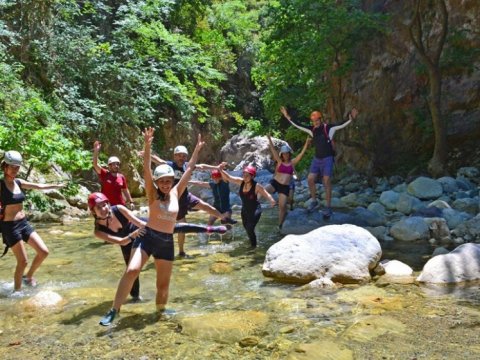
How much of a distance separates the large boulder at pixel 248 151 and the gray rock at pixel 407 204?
1490 centimetres

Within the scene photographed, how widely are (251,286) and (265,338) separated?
70.7 inches

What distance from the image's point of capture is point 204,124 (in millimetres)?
26578

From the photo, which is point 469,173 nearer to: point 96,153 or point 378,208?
point 378,208

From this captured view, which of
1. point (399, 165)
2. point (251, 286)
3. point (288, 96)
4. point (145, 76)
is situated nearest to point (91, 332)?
point (251, 286)

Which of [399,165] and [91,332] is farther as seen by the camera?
[399,165]

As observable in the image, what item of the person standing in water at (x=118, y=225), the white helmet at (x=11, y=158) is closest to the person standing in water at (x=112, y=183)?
the white helmet at (x=11, y=158)

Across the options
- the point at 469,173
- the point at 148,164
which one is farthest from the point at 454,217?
the point at 148,164

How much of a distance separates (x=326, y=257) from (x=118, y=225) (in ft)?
8.90

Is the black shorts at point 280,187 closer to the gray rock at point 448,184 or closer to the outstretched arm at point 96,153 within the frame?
the outstretched arm at point 96,153

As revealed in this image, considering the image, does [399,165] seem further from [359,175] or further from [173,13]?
[173,13]

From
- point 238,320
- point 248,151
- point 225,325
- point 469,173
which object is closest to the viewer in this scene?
point 225,325

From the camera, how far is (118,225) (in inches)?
208

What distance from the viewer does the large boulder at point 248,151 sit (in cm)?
2606

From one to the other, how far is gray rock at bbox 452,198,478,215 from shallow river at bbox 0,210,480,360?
3562 millimetres
